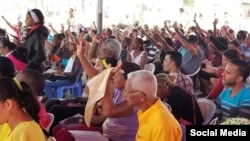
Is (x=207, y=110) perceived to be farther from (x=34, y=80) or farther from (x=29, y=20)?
(x=29, y=20)

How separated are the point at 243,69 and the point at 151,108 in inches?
51.2

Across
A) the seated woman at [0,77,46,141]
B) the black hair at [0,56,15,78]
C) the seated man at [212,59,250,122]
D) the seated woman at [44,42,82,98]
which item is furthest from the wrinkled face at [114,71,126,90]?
the seated woman at [44,42,82,98]

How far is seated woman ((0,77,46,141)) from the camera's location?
2.05 meters

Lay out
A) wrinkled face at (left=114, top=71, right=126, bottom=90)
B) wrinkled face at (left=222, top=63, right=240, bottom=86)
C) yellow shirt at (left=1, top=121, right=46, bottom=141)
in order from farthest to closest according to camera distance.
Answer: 1. wrinkled face at (left=222, top=63, right=240, bottom=86)
2. wrinkled face at (left=114, top=71, right=126, bottom=90)
3. yellow shirt at (left=1, top=121, right=46, bottom=141)

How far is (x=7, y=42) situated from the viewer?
5.73 meters

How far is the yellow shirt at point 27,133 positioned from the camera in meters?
2.03

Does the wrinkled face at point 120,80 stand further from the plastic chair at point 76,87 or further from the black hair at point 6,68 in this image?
the plastic chair at point 76,87

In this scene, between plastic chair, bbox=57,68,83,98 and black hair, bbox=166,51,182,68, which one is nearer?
black hair, bbox=166,51,182,68

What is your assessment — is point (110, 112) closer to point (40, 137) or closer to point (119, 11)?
point (40, 137)

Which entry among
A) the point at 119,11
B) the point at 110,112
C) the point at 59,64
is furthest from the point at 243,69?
the point at 119,11

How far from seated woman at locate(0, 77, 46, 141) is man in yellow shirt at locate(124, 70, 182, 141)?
0.72m

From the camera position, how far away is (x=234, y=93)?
364 centimetres

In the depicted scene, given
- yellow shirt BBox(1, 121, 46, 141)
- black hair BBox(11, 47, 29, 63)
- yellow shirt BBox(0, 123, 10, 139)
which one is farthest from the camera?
black hair BBox(11, 47, 29, 63)

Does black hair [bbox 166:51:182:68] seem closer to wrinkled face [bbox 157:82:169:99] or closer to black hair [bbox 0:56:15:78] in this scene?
wrinkled face [bbox 157:82:169:99]
